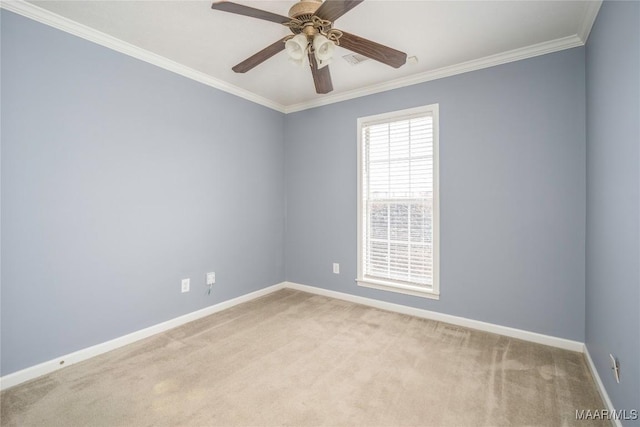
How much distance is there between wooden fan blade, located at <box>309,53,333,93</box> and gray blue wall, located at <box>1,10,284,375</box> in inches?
62.2

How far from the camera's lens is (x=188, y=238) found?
3.03 metres

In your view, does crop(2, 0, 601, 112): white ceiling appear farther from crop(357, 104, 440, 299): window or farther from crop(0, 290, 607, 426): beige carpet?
crop(0, 290, 607, 426): beige carpet

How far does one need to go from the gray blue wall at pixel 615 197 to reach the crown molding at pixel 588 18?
0.06 m

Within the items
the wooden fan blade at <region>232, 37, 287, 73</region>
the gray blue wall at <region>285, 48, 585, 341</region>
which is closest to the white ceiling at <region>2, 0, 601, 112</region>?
the gray blue wall at <region>285, 48, 585, 341</region>

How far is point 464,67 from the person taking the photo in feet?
9.30

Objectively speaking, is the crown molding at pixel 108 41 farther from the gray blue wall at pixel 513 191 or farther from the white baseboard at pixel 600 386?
the white baseboard at pixel 600 386

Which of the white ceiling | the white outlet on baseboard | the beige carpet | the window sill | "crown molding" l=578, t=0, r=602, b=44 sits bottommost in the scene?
the beige carpet

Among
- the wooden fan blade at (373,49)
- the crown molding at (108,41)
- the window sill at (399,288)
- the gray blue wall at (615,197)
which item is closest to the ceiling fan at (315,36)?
the wooden fan blade at (373,49)

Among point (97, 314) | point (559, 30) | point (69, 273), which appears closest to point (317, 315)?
point (97, 314)

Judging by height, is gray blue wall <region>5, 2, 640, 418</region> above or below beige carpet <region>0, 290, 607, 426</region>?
above

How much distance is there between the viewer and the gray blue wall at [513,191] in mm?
2396

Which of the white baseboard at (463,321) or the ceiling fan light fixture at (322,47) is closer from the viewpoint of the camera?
the ceiling fan light fixture at (322,47)

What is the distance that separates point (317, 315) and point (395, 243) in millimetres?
1206

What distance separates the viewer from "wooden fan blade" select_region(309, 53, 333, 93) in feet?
6.30
